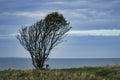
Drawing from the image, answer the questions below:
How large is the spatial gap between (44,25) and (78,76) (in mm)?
42600

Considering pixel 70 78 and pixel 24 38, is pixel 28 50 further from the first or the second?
pixel 70 78

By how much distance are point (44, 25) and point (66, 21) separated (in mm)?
3675

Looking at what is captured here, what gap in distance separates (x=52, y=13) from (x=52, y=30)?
2.67m

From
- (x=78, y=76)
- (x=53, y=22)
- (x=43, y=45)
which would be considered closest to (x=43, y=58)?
(x=43, y=45)

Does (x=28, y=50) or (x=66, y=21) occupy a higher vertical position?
(x=66, y=21)

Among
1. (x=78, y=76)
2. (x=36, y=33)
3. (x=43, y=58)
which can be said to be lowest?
(x=43, y=58)

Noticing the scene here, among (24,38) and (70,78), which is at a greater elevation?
(70,78)

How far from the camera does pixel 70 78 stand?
16609 millimetres

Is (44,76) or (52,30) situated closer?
(44,76)

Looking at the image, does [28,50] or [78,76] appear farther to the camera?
[28,50]

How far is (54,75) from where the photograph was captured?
17.1m

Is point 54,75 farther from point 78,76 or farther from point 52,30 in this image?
point 52,30

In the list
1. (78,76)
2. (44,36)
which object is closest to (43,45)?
(44,36)

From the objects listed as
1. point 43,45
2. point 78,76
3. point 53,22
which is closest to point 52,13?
point 53,22
